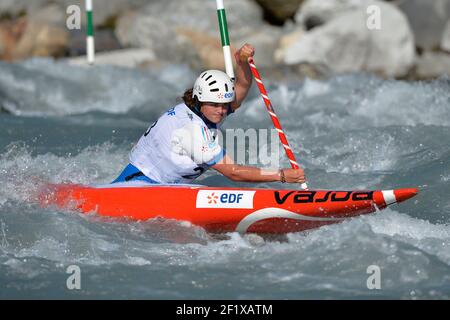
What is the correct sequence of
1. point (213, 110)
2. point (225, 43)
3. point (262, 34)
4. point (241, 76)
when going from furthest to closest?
point (262, 34) < point (225, 43) < point (241, 76) < point (213, 110)

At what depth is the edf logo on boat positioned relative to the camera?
22.2 ft

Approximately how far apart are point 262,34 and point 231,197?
29.9ft

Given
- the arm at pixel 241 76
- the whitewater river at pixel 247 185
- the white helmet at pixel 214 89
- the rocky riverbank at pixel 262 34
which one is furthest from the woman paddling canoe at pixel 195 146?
the rocky riverbank at pixel 262 34

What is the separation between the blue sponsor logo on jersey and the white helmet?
0.67 m

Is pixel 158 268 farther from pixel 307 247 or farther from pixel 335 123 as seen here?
pixel 335 123

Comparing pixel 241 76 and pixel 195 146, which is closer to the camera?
pixel 195 146

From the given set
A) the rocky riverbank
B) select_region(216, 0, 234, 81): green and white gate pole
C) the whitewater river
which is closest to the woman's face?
the whitewater river

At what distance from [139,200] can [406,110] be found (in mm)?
4769

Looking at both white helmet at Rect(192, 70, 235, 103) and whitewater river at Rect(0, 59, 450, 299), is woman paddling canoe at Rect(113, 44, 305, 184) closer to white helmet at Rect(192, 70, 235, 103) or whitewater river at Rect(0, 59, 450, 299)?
white helmet at Rect(192, 70, 235, 103)

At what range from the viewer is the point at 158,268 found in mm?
6203

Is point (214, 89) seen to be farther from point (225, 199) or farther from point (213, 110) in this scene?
point (225, 199)

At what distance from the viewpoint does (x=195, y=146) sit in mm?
6828

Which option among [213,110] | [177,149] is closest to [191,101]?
[213,110]
